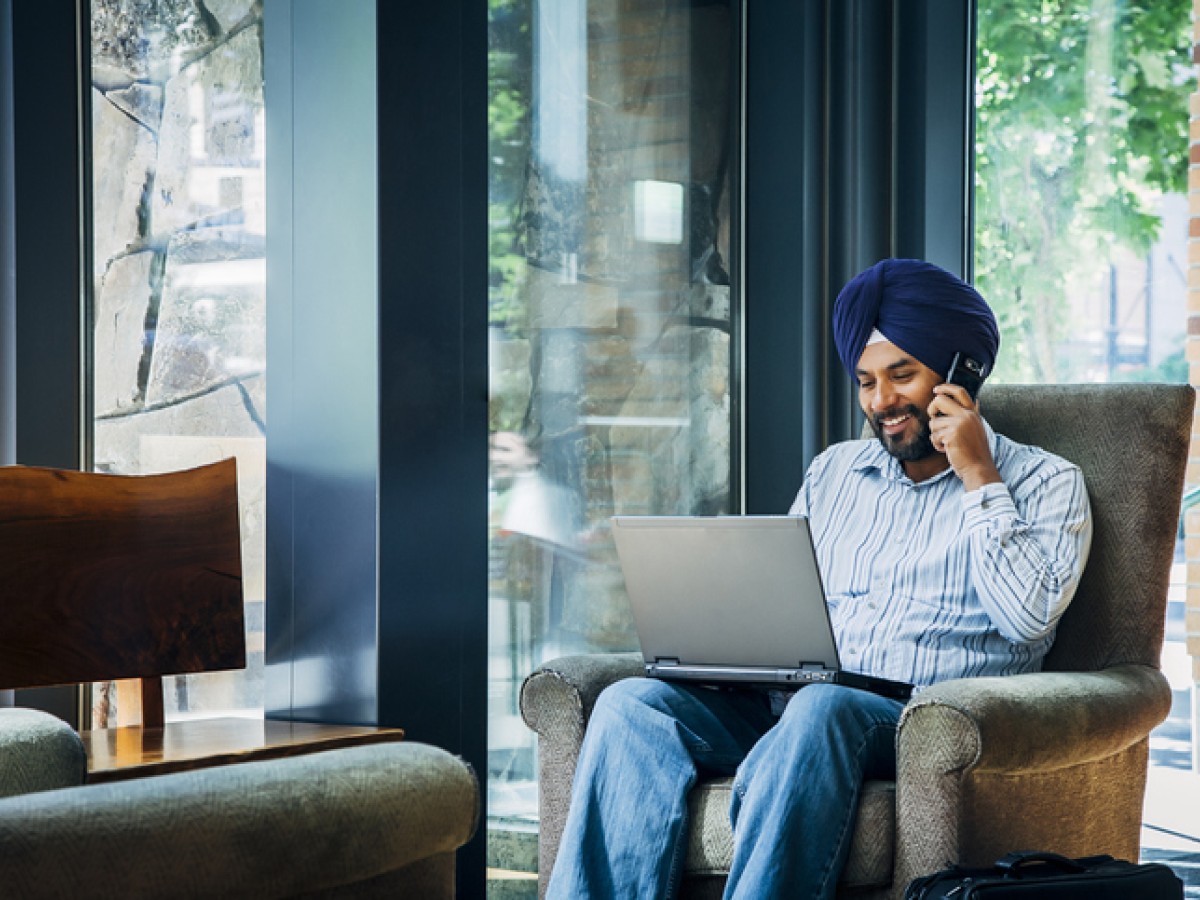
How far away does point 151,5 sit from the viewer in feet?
8.79

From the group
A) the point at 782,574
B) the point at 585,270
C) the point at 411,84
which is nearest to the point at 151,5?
the point at 411,84

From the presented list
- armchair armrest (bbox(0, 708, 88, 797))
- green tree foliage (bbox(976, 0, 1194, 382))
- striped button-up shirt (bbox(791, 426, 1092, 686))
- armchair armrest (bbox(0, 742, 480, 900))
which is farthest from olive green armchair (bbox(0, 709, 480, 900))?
green tree foliage (bbox(976, 0, 1194, 382))

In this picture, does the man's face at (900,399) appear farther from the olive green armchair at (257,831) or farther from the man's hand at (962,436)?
the olive green armchair at (257,831)

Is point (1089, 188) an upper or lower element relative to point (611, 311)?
upper

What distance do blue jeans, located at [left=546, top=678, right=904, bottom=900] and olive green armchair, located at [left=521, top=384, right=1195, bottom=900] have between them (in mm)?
46

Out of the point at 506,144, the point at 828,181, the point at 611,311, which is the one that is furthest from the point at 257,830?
the point at 828,181

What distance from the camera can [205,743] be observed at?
2.13 m

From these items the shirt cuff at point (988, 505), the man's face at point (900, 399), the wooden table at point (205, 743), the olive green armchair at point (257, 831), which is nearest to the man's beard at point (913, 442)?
the man's face at point (900, 399)

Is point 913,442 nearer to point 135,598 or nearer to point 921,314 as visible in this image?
point 921,314

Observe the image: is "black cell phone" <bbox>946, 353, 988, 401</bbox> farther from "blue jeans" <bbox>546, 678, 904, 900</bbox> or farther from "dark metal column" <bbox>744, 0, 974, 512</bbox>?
"dark metal column" <bbox>744, 0, 974, 512</bbox>

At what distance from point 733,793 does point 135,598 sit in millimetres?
920

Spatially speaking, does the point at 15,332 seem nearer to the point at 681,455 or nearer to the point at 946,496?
the point at 681,455

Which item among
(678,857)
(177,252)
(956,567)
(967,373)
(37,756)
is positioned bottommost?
(678,857)

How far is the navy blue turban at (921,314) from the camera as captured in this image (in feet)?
8.25
